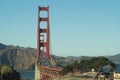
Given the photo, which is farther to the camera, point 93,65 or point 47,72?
point 47,72

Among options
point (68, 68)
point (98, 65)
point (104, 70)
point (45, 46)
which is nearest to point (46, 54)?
point (45, 46)

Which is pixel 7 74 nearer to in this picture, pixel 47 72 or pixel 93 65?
pixel 93 65

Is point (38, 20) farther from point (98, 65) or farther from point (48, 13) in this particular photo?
point (98, 65)

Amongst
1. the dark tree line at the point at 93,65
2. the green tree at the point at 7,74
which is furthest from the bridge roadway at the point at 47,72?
the green tree at the point at 7,74

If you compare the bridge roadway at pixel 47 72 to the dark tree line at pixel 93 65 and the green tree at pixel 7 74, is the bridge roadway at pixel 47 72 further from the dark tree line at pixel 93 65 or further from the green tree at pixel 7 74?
the green tree at pixel 7 74

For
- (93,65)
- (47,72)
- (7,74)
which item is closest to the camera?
(93,65)

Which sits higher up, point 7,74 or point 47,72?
point 47,72

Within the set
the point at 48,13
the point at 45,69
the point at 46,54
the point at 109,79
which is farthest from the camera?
the point at 48,13

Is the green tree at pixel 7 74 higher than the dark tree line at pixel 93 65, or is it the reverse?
the dark tree line at pixel 93 65

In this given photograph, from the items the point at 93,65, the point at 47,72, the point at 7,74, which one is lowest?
the point at 7,74

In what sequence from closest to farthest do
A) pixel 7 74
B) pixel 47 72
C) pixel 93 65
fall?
pixel 93 65, pixel 7 74, pixel 47 72

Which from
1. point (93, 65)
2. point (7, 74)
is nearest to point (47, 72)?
point (7, 74)
